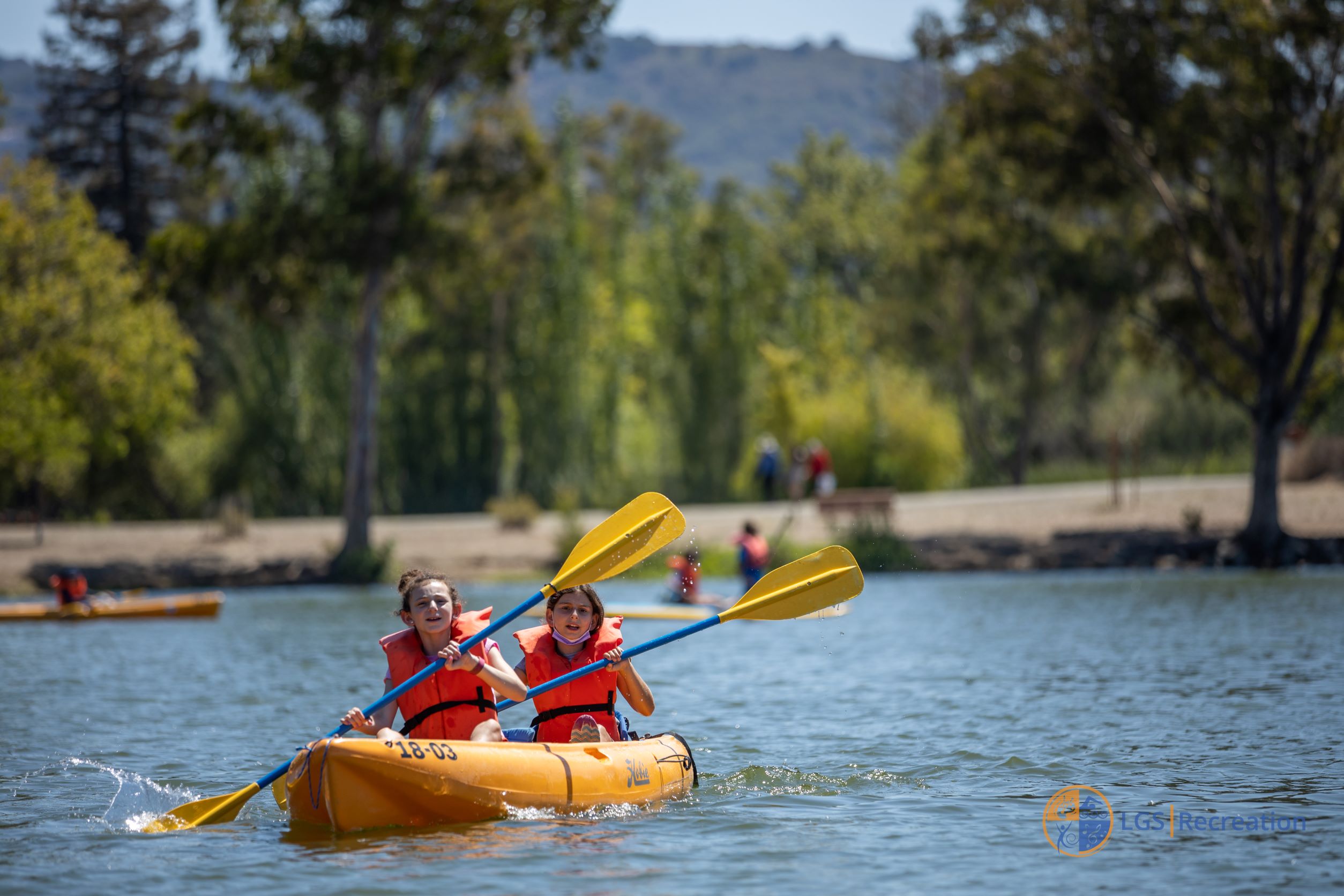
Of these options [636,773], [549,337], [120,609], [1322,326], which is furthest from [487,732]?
[549,337]

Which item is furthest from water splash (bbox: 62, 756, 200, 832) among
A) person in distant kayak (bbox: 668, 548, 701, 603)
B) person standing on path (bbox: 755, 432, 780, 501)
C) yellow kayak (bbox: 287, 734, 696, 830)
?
person standing on path (bbox: 755, 432, 780, 501)

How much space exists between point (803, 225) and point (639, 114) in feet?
66.1

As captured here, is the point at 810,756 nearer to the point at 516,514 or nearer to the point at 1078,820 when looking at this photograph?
the point at 1078,820

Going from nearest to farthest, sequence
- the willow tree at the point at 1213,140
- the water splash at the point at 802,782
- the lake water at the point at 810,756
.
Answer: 1. the lake water at the point at 810,756
2. the water splash at the point at 802,782
3. the willow tree at the point at 1213,140

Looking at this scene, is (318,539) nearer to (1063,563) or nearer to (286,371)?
(286,371)

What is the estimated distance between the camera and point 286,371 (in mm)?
32688

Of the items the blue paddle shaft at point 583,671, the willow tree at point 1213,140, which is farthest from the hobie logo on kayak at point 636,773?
the willow tree at point 1213,140

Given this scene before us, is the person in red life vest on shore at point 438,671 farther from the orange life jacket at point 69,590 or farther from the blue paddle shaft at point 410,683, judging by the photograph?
the orange life jacket at point 69,590

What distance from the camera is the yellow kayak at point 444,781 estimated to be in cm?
730

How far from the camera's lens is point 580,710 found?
838cm

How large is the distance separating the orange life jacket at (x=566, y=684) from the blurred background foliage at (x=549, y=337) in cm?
1890

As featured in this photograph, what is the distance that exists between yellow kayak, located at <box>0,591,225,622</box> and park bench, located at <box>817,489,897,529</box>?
36.2ft

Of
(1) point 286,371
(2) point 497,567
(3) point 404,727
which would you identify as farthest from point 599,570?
(1) point 286,371

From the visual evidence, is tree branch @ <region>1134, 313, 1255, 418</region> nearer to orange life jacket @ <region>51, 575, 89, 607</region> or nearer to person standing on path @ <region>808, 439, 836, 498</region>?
person standing on path @ <region>808, 439, 836, 498</region>
